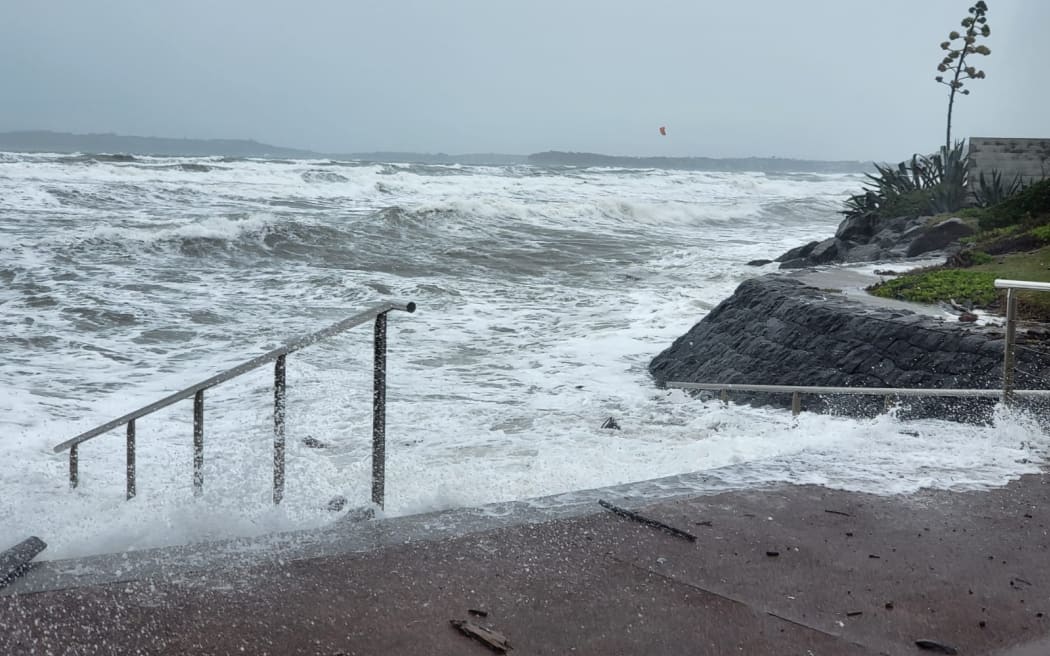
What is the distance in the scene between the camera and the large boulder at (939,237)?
52.3ft

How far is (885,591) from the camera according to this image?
12.8ft

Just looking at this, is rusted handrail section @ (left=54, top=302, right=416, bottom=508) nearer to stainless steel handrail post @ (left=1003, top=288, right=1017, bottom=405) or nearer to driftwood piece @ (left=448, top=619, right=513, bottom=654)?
driftwood piece @ (left=448, top=619, right=513, bottom=654)

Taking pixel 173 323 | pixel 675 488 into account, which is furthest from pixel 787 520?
pixel 173 323

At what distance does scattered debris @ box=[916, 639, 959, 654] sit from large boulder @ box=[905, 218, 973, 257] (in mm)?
13504

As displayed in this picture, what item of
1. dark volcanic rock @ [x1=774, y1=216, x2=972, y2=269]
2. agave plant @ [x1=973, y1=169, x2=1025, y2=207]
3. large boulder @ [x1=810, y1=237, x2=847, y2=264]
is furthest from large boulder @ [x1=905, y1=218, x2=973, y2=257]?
agave plant @ [x1=973, y1=169, x2=1025, y2=207]

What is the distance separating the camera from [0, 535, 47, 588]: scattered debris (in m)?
3.77

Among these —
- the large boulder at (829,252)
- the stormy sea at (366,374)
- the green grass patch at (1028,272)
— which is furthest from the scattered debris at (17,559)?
the large boulder at (829,252)

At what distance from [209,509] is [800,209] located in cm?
4385

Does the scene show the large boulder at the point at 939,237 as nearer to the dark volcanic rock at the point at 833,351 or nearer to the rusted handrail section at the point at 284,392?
the dark volcanic rock at the point at 833,351

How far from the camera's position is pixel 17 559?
390 centimetres

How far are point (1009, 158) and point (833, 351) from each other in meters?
Answer: 14.1

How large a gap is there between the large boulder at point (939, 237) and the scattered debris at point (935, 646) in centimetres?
1350

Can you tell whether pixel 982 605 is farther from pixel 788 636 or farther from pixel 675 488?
pixel 675 488

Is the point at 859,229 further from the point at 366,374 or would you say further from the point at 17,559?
the point at 17,559
